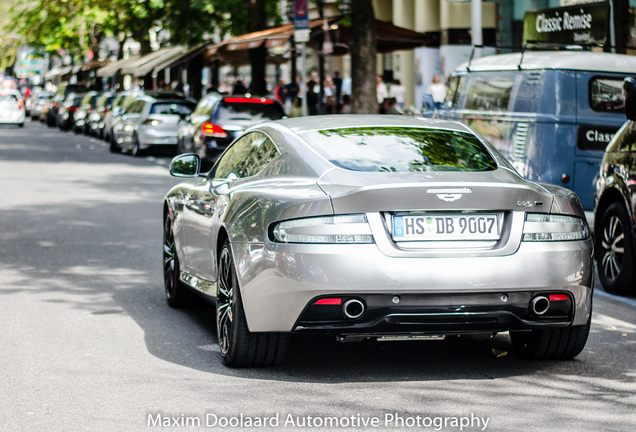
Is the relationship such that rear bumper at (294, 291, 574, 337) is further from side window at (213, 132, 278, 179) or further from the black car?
the black car

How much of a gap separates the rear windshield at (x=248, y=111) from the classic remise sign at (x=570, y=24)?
481cm

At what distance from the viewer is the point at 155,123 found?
1150 inches

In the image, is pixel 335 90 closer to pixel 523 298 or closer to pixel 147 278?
pixel 147 278

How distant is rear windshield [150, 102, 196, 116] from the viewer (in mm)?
29516

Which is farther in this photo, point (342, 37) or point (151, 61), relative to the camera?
point (151, 61)

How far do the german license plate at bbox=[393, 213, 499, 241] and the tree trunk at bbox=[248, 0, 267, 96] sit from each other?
27376 mm

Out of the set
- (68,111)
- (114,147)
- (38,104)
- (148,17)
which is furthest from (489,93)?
(38,104)

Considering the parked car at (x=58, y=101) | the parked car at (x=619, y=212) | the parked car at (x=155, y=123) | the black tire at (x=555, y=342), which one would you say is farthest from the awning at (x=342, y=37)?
the parked car at (x=58, y=101)

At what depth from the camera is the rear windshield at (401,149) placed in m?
6.81

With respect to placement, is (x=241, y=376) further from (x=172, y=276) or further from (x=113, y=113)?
(x=113, y=113)

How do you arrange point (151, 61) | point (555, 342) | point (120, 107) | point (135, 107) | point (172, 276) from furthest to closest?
point (151, 61)
point (120, 107)
point (135, 107)
point (172, 276)
point (555, 342)

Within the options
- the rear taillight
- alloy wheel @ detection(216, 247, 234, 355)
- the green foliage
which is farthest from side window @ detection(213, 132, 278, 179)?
the green foliage

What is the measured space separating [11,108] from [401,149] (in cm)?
5061

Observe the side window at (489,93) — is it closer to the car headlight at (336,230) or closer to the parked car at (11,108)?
the car headlight at (336,230)
